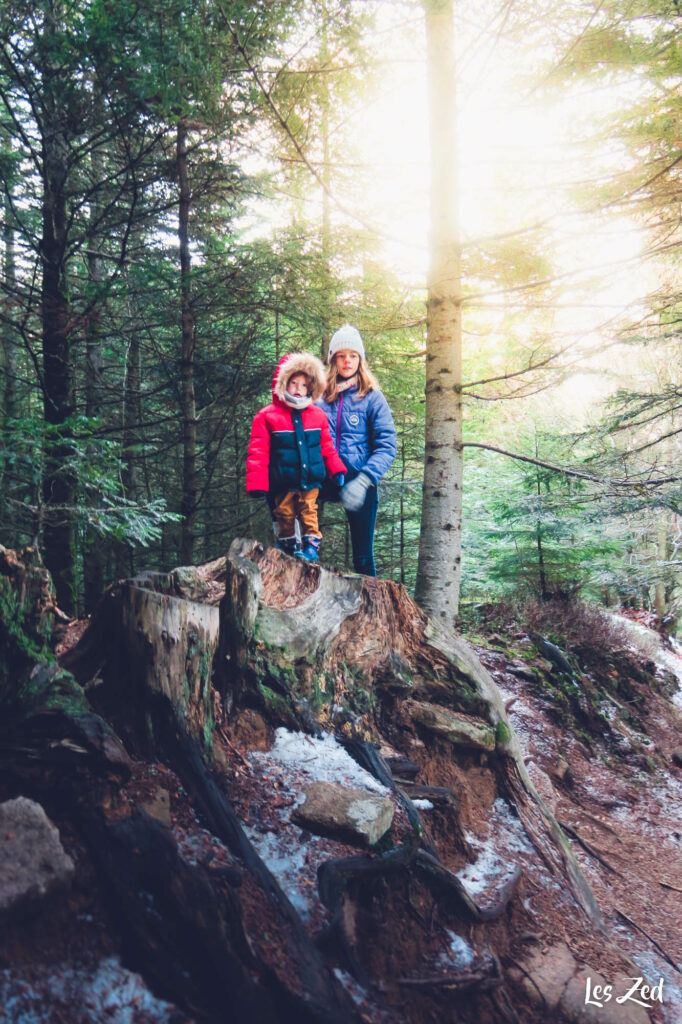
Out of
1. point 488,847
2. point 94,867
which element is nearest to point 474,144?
point 488,847

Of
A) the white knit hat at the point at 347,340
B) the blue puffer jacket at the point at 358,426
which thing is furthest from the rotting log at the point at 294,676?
the white knit hat at the point at 347,340

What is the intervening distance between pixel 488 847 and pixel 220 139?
8904 millimetres

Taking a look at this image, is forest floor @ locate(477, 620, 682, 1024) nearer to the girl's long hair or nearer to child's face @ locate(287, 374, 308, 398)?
the girl's long hair

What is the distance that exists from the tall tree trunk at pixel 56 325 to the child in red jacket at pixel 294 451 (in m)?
2.08

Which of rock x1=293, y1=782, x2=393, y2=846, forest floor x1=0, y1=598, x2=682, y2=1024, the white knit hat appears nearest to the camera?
forest floor x1=0, y1=598, x2=682, y2=1024

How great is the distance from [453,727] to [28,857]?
9.78ft

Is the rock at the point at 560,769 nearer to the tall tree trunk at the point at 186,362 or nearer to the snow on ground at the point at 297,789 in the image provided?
the snow on ground at the point at 297,789

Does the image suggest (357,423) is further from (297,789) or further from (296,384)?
(297,789)

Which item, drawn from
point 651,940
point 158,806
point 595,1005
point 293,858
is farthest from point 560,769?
point 158,806

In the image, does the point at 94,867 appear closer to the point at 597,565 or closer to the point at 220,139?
the point at 220,139

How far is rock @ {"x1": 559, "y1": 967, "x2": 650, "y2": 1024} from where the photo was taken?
9.20 feet

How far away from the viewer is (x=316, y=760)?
3.28m

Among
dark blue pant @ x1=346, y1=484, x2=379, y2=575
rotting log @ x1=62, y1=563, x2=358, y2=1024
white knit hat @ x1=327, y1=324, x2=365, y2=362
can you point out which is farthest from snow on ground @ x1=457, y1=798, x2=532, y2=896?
white knit hat @ x1=327, y1=324, x2=365, y2=362

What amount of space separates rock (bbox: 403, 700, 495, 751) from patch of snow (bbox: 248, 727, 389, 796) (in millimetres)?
863
